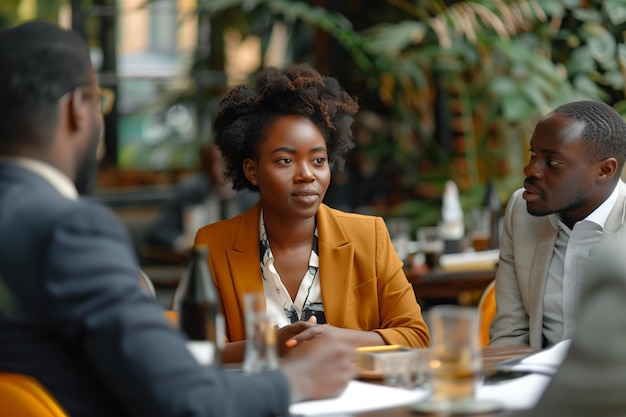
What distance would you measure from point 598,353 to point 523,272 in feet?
3.92

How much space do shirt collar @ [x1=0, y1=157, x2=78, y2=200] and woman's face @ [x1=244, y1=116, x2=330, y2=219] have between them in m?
0.99

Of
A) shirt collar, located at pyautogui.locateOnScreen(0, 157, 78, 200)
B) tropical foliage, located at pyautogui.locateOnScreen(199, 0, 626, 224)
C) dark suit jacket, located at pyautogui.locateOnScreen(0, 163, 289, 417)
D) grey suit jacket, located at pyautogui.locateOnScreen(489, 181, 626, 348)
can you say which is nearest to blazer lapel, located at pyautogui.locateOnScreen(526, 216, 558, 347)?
grey suit jacket, located at pyautogui.locateOnScreen(489, 181, 626, 348)

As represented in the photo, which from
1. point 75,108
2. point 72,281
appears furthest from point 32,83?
point 72,281

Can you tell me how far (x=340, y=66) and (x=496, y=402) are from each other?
5.13 meters

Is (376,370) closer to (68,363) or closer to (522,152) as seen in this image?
(68,363)

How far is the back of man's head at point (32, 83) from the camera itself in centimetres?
152

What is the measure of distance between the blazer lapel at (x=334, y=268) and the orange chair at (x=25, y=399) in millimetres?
1099

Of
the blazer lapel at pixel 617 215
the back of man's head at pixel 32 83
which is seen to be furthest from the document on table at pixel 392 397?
the blazer lapel at pixel 617 215

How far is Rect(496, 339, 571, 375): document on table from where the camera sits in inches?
74.6

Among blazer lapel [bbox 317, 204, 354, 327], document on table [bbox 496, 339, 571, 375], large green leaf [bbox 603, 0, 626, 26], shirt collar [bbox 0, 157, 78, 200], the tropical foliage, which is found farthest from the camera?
the tropical foliage

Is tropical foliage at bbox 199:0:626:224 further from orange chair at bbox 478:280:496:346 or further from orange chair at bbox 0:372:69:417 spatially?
orange chair at bbox 0:372:69:417

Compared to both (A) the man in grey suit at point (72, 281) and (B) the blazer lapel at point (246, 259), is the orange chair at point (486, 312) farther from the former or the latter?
(A) the man in grey suit at point (72, 281)

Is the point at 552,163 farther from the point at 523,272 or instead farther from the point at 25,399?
the point at 25,399

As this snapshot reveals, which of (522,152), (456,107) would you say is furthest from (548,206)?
(456,107)
